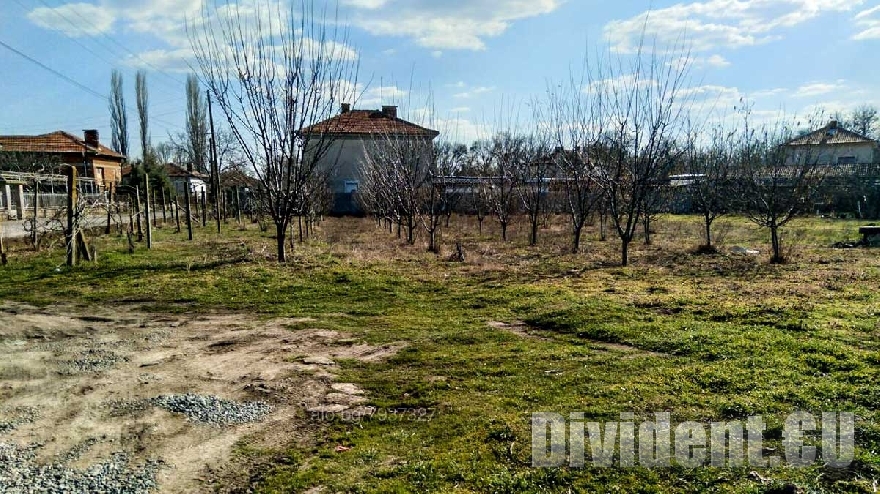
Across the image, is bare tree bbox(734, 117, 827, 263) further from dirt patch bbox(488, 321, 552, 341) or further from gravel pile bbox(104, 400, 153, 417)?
gravel pile bbox(104, 400, 153, 417)

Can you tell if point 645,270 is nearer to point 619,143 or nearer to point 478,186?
point 619,143

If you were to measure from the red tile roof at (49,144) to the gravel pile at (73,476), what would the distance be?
3905 centimetres

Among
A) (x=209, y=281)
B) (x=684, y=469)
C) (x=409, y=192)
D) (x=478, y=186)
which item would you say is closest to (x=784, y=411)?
(x=684, y=469)

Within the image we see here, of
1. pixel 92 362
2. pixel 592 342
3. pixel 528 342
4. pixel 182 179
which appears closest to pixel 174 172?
pixel 182 179

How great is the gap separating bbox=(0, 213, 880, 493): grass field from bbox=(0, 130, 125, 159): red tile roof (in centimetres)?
2844

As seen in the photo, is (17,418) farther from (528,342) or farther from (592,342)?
(592,342)

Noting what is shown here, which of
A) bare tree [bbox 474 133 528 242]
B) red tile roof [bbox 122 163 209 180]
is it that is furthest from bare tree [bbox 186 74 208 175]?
bare tree [bbox 474 133 528 242]

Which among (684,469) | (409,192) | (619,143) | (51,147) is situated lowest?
(684,469)

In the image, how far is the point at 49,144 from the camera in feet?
118

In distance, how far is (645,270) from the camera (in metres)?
10.9

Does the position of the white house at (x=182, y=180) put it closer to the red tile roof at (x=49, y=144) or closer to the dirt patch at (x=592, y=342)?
the red tile roof at (x=49, y=144)

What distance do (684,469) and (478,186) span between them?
19.8 meters

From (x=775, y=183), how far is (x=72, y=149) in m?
41.7

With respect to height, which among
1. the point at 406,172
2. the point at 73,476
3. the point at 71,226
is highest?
the point at 406,172
